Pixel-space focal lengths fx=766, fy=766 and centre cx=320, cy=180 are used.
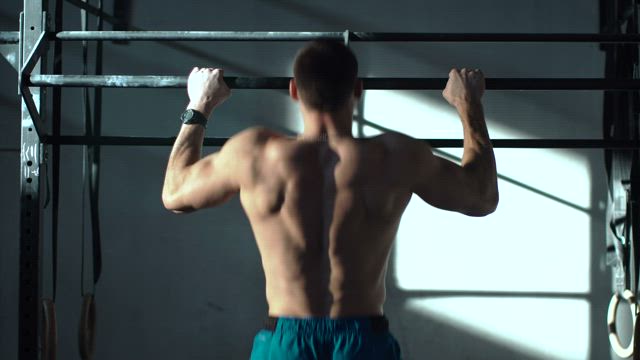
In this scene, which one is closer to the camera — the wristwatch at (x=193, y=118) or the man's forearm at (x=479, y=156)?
the man's forearm at (x=479, y=156)

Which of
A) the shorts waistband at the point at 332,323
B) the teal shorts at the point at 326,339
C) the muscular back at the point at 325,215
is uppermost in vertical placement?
the muscular back at the point at 325,215

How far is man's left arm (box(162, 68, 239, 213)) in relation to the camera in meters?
2.17

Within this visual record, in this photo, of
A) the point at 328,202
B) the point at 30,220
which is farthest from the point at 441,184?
the point at 30,220

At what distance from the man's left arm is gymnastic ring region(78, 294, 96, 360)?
1234 mm

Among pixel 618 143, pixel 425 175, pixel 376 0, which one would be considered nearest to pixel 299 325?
pixel 425 175

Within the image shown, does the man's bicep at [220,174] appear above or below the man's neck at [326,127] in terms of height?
below

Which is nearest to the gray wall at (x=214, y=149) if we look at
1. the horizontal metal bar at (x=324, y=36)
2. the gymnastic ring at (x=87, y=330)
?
the gymnastic ring at (x=87, y=330)

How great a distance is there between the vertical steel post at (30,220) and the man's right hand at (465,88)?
5.18 feet

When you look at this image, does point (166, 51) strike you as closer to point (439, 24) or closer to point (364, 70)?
point (364, 70)

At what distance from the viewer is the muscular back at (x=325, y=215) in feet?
6.81

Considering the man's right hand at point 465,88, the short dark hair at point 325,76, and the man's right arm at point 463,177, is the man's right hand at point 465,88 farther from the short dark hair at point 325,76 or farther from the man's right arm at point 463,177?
the short dark hair at point 325,76

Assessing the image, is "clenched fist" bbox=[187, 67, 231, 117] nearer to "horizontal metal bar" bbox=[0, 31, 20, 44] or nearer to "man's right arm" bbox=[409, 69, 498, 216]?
"man's right arm" bbox=[409, 69, 498, 216]

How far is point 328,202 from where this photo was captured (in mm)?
2076

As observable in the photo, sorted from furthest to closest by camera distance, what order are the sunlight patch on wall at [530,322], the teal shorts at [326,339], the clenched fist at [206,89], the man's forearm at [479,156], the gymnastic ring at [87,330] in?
the sunlight patch on wall at [530,322]
the gymnastic ring at [87,330]
the clenched fist at [206,89]
the man's forearm at [479,156]
the teal shorts at [326,339]
